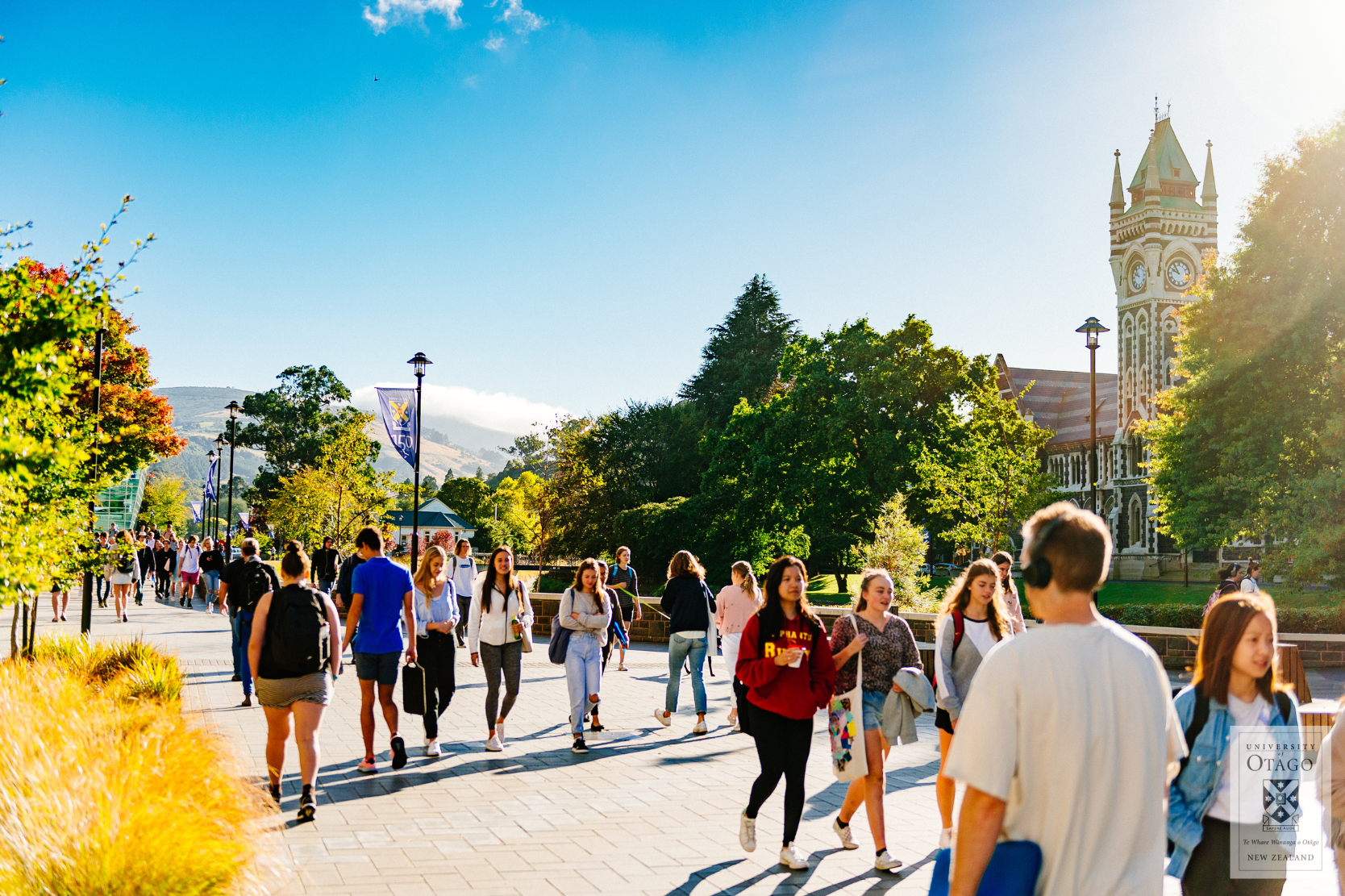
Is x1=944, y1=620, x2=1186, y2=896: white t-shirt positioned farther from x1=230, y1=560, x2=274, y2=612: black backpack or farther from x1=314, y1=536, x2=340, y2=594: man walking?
x1=314, y1=536, x2=340, y2=594: man walking

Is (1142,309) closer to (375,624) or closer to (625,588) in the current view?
(625,588)

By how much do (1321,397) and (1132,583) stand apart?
38600 millimetres

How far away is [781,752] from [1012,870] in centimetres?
397

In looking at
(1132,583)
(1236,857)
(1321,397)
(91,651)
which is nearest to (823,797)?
(1236,857)

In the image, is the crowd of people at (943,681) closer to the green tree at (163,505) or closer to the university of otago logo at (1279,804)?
the university of otago logo at (1279,804)

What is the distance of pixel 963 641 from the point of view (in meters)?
6.86

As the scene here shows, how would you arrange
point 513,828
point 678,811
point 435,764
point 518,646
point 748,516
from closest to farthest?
point 513,828
point 678,811
point 435,764
point 518,646
point 748,516

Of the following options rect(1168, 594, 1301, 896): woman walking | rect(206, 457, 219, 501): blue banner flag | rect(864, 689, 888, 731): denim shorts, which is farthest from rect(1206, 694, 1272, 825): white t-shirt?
rect(206, 457, 219, 501): blue banner flag

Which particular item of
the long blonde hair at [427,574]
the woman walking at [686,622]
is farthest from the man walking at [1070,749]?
the woman walking at [686,622]

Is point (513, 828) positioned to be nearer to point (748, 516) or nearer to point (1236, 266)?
point (1236, 266)

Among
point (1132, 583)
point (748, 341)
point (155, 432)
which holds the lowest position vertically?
point (1132, 583)

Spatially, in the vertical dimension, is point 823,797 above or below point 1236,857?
below

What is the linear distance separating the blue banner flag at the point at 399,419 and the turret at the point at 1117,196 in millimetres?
67079

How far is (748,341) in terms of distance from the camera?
67750 mm
